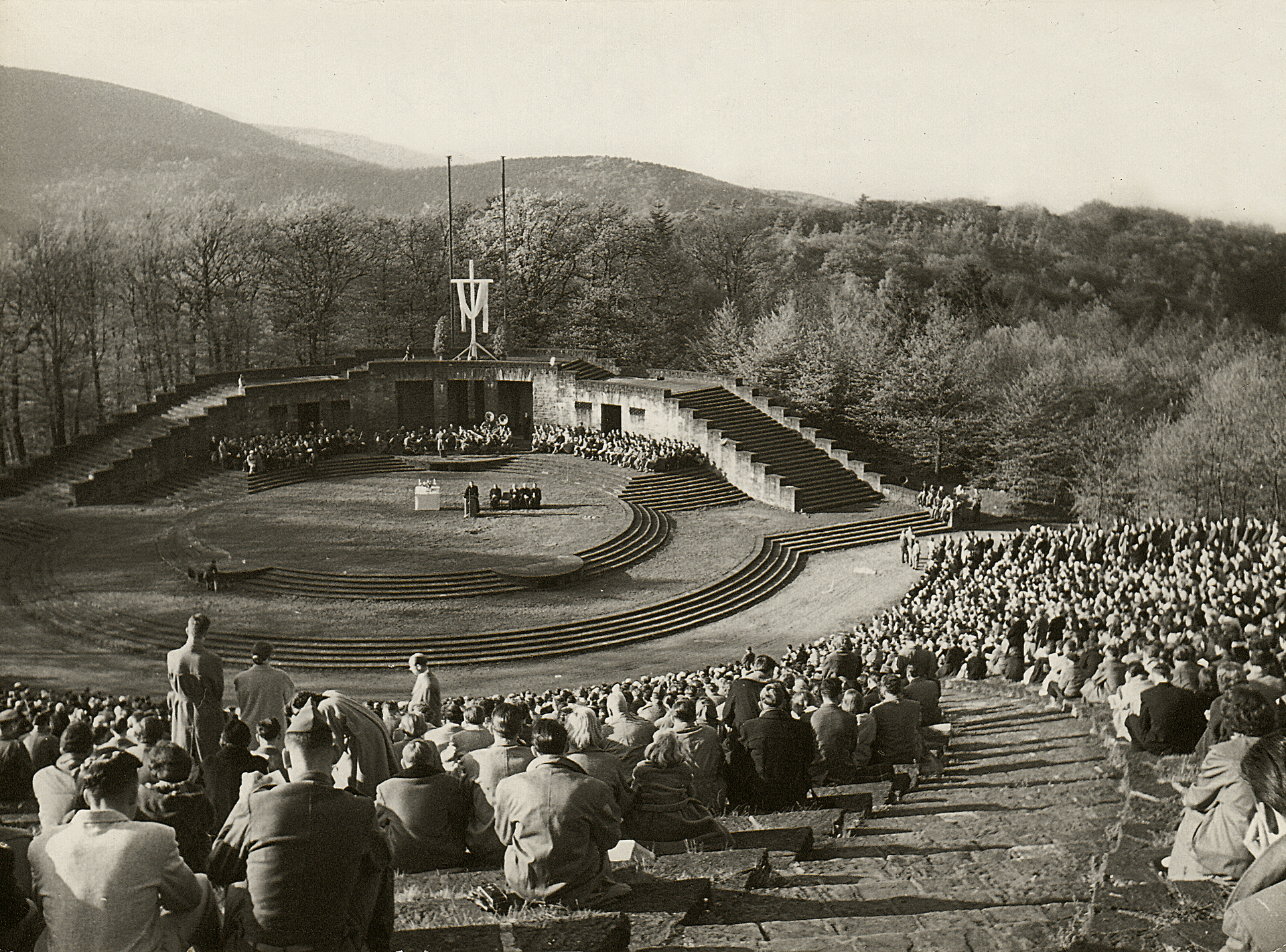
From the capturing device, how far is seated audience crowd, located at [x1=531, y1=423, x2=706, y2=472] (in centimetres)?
4213

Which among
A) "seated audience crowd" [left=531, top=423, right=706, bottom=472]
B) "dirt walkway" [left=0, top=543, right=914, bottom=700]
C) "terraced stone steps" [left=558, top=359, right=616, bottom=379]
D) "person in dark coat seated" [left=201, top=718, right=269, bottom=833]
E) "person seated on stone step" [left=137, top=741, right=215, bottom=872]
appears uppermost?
"terraced stone steps" [left=558, top=359, right=616, bottom=379]

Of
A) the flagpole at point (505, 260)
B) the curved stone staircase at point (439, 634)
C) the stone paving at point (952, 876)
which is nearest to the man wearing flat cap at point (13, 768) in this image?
the stone paving at point (952, 876)

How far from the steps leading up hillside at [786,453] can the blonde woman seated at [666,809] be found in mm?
31816

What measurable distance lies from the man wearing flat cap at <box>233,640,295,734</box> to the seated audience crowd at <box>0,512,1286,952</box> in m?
0.97

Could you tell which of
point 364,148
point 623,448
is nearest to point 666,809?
point 623,448

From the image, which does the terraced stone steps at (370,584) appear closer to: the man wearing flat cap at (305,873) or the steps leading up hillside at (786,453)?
the steps leading up hillside at (786,453)

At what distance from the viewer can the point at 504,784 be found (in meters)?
5.99

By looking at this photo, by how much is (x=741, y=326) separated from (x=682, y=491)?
24.4m

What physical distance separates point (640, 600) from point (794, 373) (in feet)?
87.3

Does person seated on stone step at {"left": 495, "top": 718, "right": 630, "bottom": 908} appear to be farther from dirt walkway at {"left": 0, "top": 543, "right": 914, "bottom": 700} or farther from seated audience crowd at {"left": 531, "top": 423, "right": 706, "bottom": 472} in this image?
seated audience crowd at {"left": 531, "top": 423, "right": 706, "bottom": 472}

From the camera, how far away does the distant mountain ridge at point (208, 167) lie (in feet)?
245

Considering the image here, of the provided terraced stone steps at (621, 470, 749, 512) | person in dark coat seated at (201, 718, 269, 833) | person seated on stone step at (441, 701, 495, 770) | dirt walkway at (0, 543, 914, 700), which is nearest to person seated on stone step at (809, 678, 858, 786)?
person seated on stone step at (441, 701, 495, 770)

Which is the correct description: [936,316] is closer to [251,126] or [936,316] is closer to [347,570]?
[347,570]

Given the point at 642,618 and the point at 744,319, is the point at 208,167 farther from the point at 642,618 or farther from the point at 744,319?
the point at 642,618
